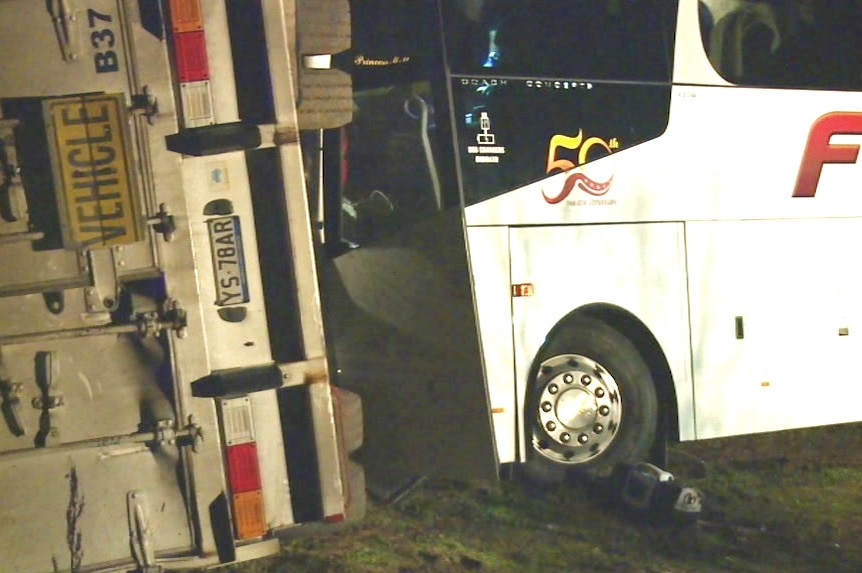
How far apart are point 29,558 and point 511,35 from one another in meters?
4.39

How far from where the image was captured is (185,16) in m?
4.78

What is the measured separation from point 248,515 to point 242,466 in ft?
0.68

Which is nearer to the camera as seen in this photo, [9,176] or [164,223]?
[9,176]

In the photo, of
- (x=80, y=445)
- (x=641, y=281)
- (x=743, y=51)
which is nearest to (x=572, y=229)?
(x=641, y=281)

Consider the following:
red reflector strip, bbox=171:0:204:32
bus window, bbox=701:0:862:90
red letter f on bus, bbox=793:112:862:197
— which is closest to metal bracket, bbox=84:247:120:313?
red reflector strip, bbox=171:0:204:32

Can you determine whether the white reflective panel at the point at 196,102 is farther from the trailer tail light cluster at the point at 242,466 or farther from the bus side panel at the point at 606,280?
the bus side panel at the point at 606,280

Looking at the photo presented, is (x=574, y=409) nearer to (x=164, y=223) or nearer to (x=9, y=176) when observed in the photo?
(x=164, y=223)

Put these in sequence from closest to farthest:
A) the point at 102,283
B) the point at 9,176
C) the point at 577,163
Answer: the point at 9,176 < the point at 102,283 < the point at 577,163

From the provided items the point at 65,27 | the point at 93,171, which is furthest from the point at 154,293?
the point at 65,27

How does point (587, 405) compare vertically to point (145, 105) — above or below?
below

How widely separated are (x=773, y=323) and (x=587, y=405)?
1.57 meters

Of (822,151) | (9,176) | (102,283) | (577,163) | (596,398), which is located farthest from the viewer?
(822,151)

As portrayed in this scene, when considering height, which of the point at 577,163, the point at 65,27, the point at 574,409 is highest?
the point at 65,27

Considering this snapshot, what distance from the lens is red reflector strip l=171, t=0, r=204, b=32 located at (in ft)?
15.6
